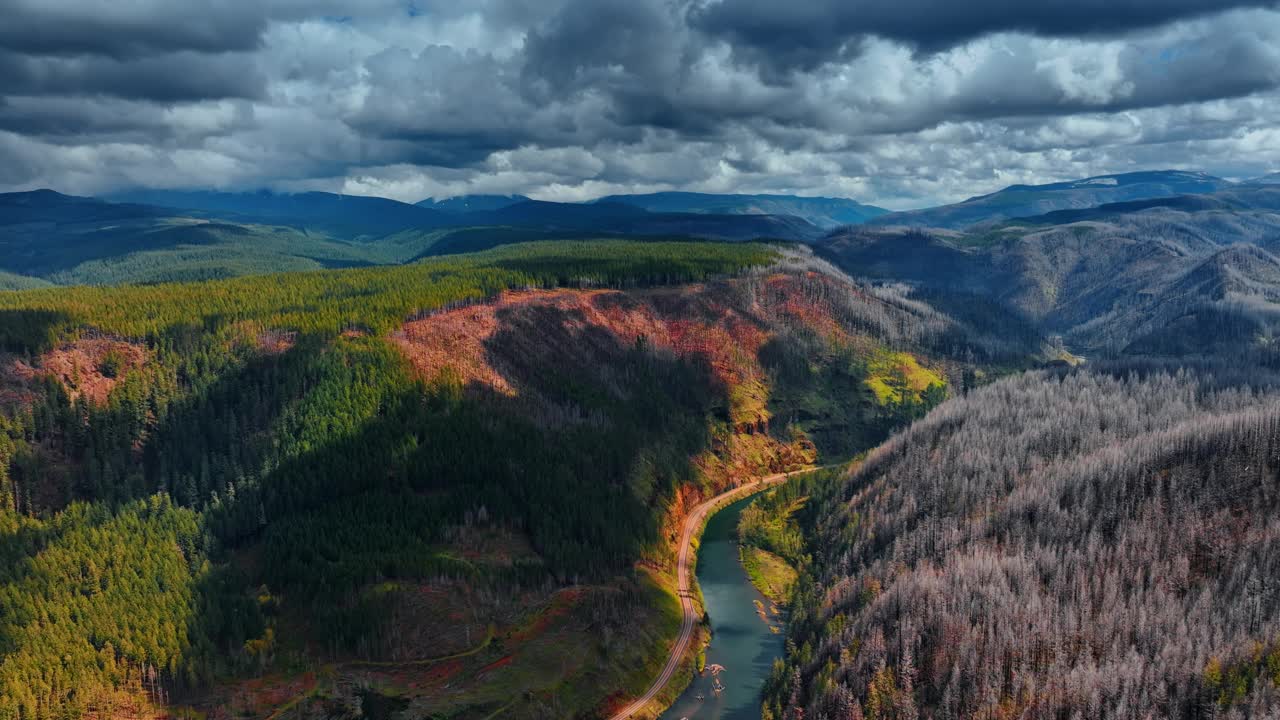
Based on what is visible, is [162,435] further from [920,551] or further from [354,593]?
[920,551]

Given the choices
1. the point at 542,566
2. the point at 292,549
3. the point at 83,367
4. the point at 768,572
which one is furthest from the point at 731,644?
the point at 83,367

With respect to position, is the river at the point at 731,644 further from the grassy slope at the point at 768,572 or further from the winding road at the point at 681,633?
the winding road at the point at 681,633

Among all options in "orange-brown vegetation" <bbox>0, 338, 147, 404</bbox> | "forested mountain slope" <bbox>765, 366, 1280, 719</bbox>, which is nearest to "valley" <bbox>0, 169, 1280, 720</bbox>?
"forested mountain slope" <bbox>765, 366, 1280, 719</bbox>

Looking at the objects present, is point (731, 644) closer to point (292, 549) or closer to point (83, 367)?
point (292, 549)

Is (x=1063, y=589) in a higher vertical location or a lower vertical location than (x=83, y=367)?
lower

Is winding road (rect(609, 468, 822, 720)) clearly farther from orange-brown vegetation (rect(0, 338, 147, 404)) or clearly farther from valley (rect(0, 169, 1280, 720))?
orange-brown vegetation (rect(0, 338, 147, 404))

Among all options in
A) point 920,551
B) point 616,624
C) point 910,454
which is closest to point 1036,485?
point 920,551
